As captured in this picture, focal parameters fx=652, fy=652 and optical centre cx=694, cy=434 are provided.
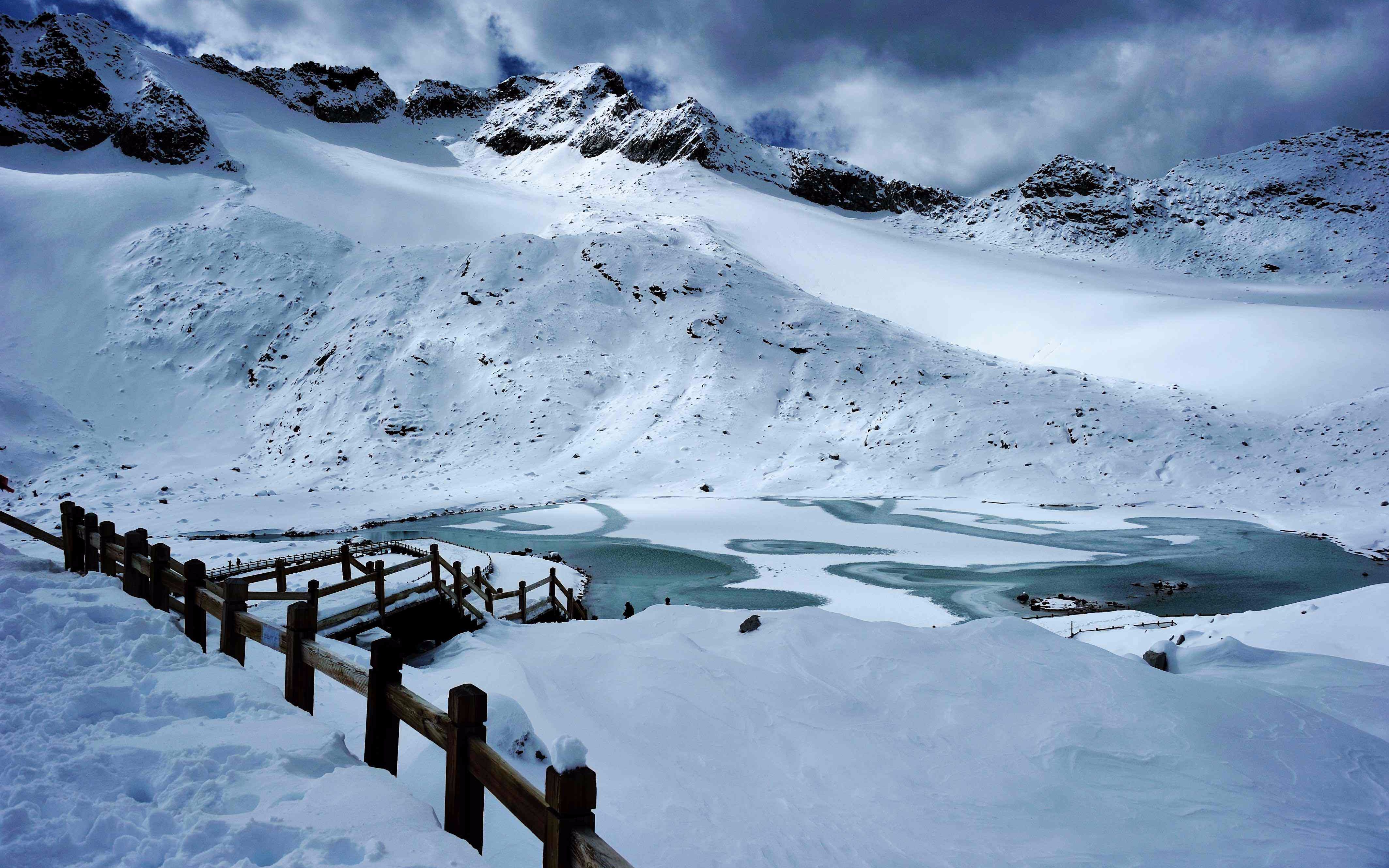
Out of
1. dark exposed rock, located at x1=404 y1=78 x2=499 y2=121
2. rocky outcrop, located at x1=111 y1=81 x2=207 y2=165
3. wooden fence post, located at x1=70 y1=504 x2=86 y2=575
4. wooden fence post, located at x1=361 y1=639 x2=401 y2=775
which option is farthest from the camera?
dark exposed rock, located at x1=404 y1=78 x2=499 y2=121

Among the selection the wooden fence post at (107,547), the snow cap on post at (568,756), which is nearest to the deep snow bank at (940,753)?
the snow cap on post at (568,756)

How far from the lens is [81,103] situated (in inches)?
2926

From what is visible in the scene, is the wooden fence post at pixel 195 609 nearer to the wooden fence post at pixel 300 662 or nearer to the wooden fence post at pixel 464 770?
the wooden fence post at pixel 300 662

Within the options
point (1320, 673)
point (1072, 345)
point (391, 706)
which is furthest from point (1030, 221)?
point (391, 706)

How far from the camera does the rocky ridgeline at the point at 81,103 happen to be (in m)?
70.0

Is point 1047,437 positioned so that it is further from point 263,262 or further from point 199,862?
point 263,262

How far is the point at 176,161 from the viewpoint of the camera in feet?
227

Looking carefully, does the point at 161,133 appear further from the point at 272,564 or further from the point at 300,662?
the point at 300,662

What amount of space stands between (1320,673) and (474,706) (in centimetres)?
914

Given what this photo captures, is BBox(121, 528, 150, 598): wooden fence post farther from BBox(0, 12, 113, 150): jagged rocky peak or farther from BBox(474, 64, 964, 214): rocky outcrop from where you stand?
BBox(474, 64, 964, 214): rocky outcrop

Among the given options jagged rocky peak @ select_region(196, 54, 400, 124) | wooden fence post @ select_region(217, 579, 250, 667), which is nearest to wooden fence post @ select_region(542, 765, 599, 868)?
wooden fence post @ select_region(217, 579, 250, 667)

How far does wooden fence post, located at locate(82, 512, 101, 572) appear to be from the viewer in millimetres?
7672

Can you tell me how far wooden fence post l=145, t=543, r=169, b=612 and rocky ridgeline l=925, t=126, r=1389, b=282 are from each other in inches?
4344

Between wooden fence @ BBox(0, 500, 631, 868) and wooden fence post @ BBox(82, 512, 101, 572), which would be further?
wooden fence post @ BBox(82, 512, 101, 572)
